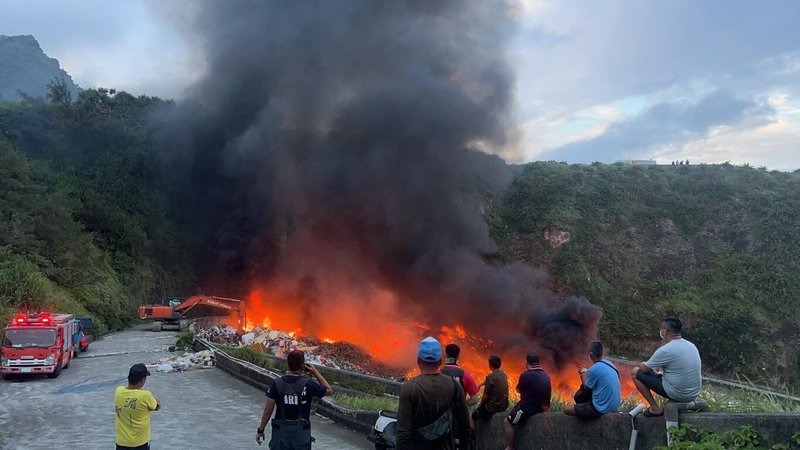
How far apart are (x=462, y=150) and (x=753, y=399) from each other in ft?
74.2

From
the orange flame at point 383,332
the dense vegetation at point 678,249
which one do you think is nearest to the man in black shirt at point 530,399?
the orange flame at point 383,332

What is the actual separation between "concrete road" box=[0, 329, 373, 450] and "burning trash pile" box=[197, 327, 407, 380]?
3.79m

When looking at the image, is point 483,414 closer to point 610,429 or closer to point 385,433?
point 610,429

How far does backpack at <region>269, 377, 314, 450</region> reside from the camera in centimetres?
531

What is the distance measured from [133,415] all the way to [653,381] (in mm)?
5059

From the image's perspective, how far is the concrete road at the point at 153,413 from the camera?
9.84m

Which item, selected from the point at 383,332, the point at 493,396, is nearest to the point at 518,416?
the point at 493,396

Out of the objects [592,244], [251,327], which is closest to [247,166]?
[251,327]

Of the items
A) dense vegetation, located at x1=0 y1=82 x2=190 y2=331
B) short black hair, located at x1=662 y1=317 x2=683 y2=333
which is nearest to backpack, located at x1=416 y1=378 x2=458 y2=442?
short black hair, located at x1=662 y1=317 x2=683 y2=333

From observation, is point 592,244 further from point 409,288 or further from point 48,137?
point 48,137

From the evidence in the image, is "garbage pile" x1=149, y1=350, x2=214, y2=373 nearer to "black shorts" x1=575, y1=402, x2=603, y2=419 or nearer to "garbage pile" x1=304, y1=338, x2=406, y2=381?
"garbage pile" x1=304, y1=338, x2=406, y2=381

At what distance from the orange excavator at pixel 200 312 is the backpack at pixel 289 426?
24.4 metres

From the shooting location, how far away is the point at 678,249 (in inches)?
1417

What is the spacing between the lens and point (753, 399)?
6312 mm
